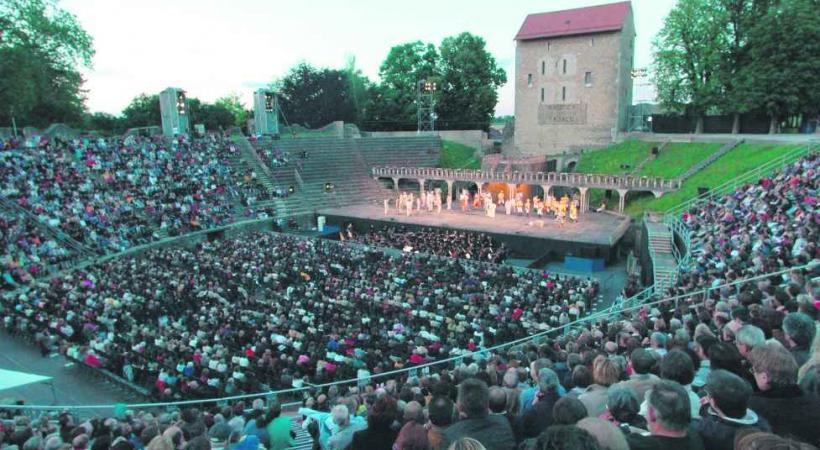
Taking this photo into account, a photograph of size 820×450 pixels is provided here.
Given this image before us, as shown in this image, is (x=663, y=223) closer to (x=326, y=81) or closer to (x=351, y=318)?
(x=351, y=318)

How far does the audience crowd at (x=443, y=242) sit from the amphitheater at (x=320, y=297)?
0.66 ft

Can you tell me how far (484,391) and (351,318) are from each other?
12.9m

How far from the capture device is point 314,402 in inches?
383

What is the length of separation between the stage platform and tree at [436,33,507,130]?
26.0m

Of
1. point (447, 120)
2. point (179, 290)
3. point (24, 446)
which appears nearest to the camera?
point (24, 446)

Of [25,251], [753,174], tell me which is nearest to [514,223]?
[753,174]

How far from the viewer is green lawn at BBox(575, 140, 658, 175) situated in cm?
4225

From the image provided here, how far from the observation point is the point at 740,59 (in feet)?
132

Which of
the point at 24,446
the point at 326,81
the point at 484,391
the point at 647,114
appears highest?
the point at 326,81

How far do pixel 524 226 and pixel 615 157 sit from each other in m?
15.6

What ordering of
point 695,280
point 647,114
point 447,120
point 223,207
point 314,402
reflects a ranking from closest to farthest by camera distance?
point 314,402, point 695,280, point 223,207, point 647,114, point 447,120

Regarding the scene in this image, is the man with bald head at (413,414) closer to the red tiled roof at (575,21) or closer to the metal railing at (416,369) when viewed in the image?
the metal railing at (416,369)

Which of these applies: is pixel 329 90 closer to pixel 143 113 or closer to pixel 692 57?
pixel 143 113

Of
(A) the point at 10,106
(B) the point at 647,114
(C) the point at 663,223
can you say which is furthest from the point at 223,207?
(B) the point at 647,114
